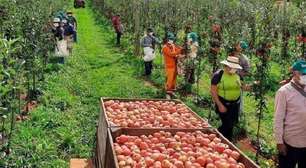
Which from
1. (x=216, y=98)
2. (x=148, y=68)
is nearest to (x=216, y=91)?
(x=216, y=98)

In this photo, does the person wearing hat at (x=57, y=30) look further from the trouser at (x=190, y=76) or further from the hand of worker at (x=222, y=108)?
the hand of worker at (x=222, y=108)

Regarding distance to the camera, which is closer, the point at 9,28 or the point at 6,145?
the point at 6,145

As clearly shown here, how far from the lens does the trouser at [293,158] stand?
5.95 metres

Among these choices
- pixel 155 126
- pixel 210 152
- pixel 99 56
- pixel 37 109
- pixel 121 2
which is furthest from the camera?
pixel 121 2

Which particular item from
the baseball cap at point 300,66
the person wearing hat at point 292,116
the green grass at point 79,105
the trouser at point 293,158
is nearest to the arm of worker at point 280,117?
the person wearing hat at point 292,116

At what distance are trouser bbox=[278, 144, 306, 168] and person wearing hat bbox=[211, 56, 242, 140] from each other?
1.83 meters

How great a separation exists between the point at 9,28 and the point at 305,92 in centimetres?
819

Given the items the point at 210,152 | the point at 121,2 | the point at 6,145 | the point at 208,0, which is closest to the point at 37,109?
the point at 6,145

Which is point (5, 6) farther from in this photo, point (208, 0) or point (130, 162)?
point (208, 0)

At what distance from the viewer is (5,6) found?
14.8 m

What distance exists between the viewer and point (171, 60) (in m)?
12.7

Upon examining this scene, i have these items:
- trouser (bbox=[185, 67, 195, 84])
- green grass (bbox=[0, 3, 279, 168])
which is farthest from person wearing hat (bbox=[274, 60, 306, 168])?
trouser (bbox=[185, 67, 195, 84])

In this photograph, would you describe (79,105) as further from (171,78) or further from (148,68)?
(148,68)

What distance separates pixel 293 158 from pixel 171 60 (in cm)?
701
